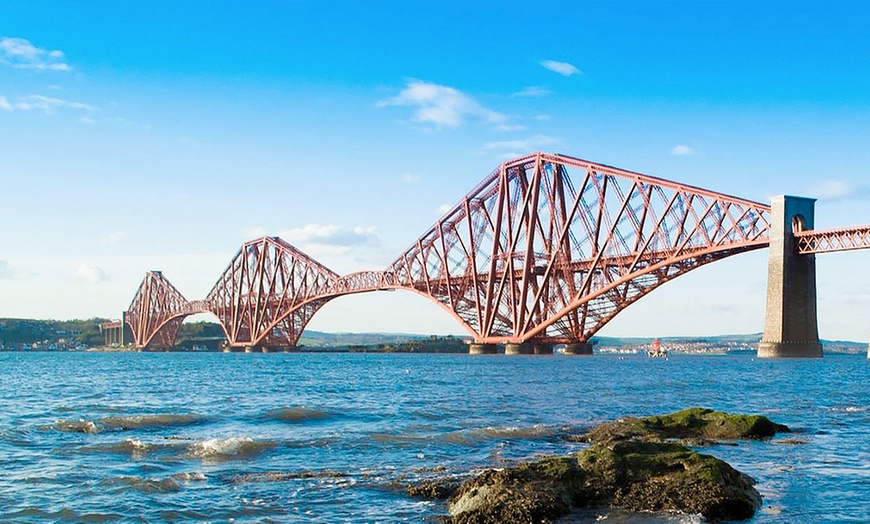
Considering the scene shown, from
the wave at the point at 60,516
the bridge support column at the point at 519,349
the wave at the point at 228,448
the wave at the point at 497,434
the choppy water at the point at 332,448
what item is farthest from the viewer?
the bridge support column at the point at 519,349

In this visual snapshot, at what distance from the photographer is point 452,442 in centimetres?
1922

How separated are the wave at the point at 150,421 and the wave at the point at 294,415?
2006mm

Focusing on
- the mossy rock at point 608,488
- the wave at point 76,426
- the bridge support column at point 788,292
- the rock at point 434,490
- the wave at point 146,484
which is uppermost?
the bridge support column at point 788,292

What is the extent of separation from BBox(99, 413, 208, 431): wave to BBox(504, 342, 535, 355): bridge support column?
226ft

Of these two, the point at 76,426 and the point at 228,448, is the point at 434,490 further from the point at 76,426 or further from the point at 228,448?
the point at 76,426

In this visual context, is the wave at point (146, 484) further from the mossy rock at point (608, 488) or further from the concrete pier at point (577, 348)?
the concrete pier at point (577, 348)

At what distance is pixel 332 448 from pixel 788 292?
5012 centimetres

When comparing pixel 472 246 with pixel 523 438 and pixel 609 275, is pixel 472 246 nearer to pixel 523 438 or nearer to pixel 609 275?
pixel 609 275

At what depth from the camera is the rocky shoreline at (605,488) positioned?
11250 millimetres

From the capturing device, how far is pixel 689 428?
20.1 m

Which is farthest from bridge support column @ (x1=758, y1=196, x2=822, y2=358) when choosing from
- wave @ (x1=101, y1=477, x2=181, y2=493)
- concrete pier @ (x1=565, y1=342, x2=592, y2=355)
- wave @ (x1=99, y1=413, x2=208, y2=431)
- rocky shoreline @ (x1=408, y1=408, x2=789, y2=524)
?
wave @ (x1=101, y1=477, x2=181, y2=493)

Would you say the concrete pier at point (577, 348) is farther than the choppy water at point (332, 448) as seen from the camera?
Yes

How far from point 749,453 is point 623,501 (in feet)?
20.1

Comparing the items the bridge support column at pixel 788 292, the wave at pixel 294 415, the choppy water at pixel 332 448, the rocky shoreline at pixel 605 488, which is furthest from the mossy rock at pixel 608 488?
the bridge support column at pixel 788 292
